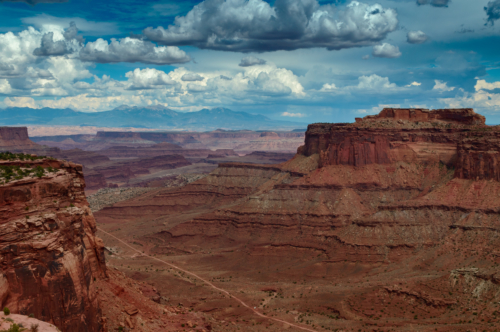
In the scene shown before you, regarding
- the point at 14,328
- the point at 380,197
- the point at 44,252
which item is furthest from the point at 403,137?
the point at 14,328

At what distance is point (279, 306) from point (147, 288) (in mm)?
23403

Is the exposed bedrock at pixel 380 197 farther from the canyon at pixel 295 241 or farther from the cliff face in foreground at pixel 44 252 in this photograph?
the cliff face in foreground at pixel 44 252

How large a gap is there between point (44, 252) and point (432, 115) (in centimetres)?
10998

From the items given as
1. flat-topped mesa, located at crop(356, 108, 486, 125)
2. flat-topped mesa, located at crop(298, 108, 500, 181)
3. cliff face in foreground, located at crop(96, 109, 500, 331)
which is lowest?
cliff face in foreground, located at crop(96, 109, 500, 331)

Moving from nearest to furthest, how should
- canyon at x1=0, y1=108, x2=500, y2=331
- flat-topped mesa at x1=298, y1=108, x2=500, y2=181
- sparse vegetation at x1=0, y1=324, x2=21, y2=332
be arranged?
sparse vegetation at x1=0, y1=324, x2=21, y2=332 → canyon at x1=0, y1=108, x2=500, y2=331 → flat-topped mesa at x1=298, y1=108, x2=500, y2=181

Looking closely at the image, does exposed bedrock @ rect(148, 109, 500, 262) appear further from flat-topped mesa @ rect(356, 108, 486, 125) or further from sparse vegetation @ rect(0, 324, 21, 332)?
sparse vegetation @ rect(0, 324, 21, 332)

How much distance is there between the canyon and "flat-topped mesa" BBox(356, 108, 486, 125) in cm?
32

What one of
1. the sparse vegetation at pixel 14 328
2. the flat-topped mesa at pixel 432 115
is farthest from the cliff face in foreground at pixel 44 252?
the flat-topped mesa at pixel 432 115

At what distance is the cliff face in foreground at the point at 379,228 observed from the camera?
60781 millimetres

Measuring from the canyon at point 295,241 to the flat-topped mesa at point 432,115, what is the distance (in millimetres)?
325

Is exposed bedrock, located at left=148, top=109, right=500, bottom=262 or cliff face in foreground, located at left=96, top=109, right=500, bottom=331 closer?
cliff face in foreground, located at left=96, top=109, right=500, bottom=331

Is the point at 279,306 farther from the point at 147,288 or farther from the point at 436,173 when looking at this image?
the point at 436,173

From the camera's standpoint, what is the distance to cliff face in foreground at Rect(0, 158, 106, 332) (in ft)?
85.7

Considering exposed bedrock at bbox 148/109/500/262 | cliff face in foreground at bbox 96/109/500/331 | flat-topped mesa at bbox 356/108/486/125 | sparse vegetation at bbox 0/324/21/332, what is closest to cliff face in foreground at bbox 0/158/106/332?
sparse vegetation at bbox 0/324/21/332
